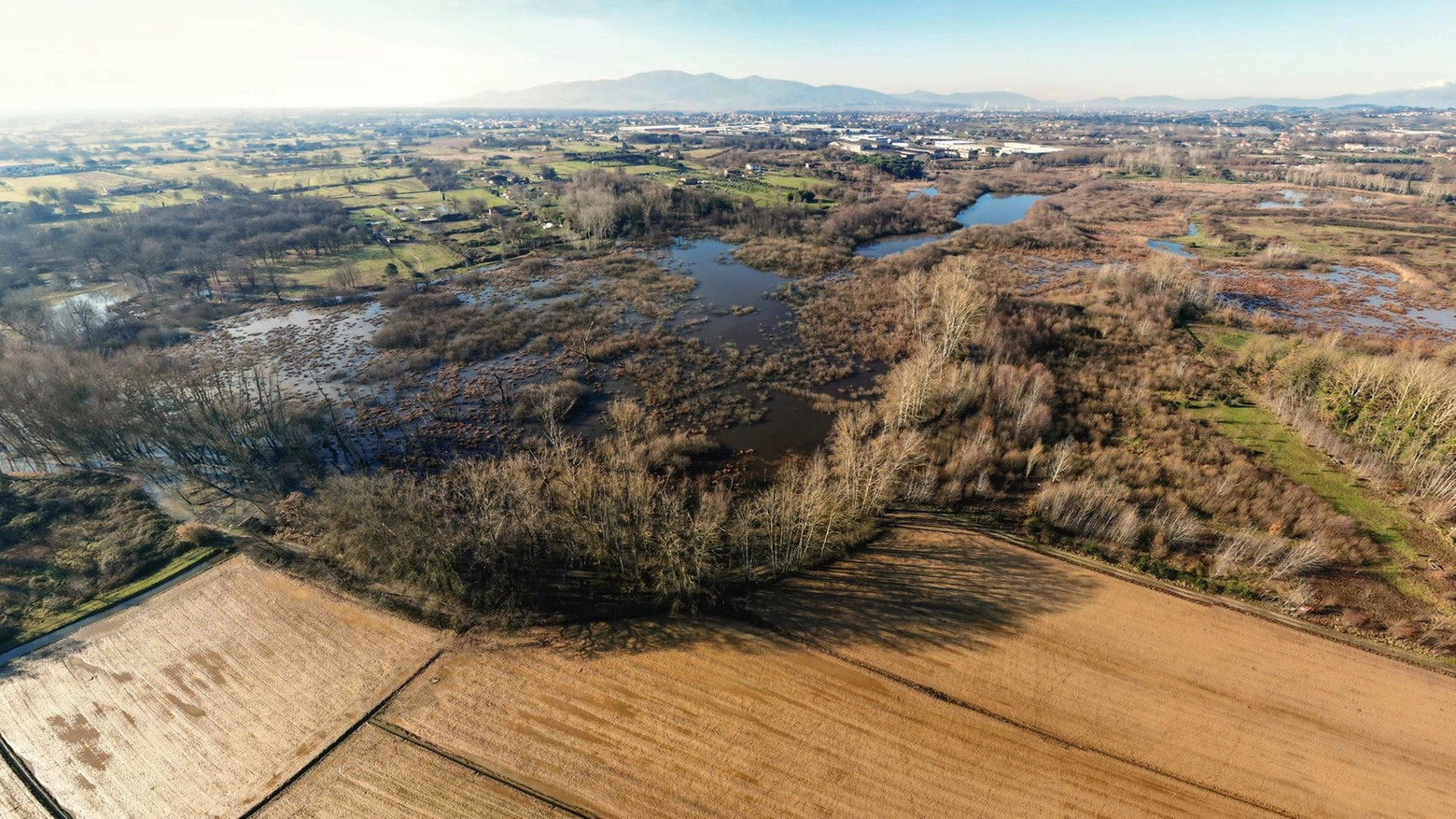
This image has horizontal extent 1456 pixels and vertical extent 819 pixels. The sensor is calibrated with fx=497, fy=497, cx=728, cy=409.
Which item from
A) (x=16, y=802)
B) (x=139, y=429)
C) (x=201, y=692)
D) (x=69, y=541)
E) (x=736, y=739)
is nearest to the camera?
(x=16, y=802)

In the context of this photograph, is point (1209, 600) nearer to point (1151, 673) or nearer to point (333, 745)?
point (1151, 673)

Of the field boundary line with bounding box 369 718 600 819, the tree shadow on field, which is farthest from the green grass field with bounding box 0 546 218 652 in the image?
the tree shadow on field

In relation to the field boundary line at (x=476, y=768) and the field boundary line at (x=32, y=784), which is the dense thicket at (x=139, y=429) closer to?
the field boundary line at (x=32, y=784)

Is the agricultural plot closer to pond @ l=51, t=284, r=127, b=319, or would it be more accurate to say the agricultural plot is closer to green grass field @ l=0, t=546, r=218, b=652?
pond @ l=51, t=284, r=127, b=319

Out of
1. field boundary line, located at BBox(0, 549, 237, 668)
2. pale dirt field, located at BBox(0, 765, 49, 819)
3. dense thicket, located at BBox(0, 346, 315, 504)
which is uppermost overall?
dense thicket, located at BBox(0, 346, 315, 504)

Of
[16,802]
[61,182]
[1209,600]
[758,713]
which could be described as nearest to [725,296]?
[758,713]

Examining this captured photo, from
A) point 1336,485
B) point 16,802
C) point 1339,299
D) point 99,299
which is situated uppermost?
point 1339,299

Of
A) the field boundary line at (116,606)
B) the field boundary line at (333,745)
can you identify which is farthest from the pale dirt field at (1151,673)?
the field boundary line at (116,606)
